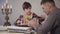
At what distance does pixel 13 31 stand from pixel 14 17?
5.31 ft

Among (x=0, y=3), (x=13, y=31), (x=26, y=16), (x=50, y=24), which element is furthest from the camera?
(x=0, y=3)

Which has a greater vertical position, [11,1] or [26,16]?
[11,1]

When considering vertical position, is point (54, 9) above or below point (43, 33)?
above

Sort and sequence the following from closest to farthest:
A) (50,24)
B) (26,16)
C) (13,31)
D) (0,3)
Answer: (50,24) → (13,31) → (26,16) → (0,3)

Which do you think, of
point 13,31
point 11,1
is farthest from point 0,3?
point 13,31

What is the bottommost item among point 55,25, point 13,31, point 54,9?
point 13,31

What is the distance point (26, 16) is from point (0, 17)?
1.14 meters

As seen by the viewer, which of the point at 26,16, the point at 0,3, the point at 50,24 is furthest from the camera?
the point at 0,3

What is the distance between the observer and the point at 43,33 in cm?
172

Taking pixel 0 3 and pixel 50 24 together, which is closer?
pixel 50 24

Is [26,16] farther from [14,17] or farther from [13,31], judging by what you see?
[14,17]

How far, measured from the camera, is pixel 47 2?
1776 millimetres

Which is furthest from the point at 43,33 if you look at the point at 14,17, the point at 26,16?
the point at 14,17

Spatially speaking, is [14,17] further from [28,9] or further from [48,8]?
[48,8]
